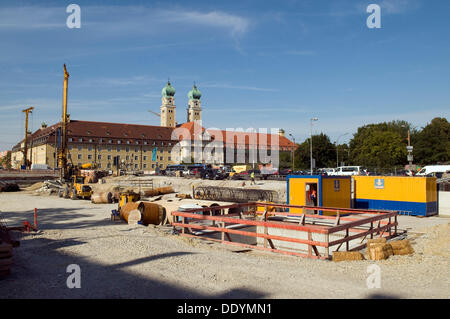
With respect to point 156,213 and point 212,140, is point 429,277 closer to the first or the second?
point 156,213

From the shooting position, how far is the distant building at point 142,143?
101 meters

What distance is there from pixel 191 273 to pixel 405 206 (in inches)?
736

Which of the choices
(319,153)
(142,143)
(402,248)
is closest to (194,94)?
(142,143)

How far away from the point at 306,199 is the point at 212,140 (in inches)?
4355

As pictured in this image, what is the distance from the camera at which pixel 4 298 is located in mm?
6344

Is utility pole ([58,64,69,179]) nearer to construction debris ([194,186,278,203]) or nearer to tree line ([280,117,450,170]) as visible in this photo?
construction debris ([194,186,278,203])

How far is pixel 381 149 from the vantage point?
7150 cm

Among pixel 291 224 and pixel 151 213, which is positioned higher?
pixel 291 224

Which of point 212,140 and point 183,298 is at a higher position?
point 212,140

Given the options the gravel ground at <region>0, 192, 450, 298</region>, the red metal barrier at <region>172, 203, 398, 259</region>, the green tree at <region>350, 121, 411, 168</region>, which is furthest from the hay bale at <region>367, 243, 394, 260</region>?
the green tree at <region>350, 121, 411, 168</region>

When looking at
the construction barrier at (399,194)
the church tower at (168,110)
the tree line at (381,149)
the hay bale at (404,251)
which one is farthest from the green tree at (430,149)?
the church tower at (168,110)

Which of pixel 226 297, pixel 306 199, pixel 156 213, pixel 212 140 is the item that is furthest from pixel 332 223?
pixel 212 140

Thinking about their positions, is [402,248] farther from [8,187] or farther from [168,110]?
[168,110]

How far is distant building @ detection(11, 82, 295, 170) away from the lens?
10075 centimetres
